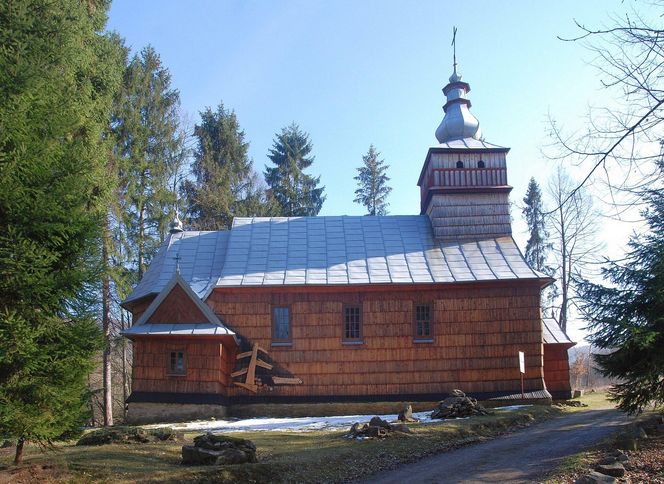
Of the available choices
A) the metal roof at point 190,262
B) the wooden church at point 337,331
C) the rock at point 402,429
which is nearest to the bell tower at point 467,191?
the wooden church at point 337,331

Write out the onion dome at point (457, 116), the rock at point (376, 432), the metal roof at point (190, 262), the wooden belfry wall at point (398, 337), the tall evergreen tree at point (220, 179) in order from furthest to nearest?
the tall evergreen tree at point (220, 179)
the onion dome at point (457, 116)
the metal roof at point (190, 262)
the wooden belfry wall at point (398, 337)
the rock at point (376, 432)

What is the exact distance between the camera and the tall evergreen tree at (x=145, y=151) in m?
29.3

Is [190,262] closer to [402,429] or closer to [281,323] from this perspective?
[281,323]

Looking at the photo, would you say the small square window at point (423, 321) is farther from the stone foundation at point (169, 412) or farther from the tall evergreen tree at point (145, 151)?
the tall evergreen tree at point (145, 151)

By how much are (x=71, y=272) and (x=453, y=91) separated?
818 inches

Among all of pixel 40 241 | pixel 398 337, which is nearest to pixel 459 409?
pixel 398 337

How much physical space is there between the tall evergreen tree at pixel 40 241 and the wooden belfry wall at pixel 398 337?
10.5m

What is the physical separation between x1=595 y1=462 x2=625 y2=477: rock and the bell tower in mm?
14225

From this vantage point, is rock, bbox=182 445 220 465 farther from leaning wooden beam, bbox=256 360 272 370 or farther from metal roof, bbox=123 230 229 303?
metal roof, bbox=123 230 229 303

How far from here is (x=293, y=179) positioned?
43.5m

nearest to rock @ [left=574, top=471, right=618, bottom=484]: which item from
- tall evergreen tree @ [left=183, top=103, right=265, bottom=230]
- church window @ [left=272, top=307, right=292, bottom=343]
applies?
church window @ [left=272, top=307, right=292, bottom=343]

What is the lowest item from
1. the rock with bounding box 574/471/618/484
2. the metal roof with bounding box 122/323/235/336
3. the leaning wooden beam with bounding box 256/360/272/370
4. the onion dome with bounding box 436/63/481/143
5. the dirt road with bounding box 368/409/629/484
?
the dirt road with bounding box 368/409/629/484

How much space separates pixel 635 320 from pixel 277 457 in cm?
738

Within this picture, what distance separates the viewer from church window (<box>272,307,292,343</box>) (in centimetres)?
2003
